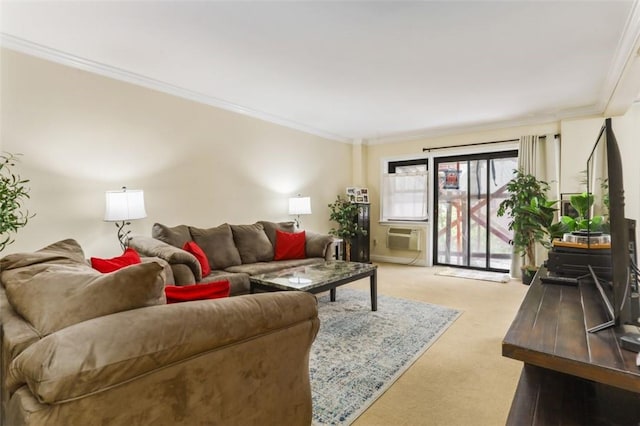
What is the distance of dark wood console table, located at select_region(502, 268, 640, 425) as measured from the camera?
903 millimetres

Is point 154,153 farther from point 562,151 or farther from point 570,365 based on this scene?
point 562,151

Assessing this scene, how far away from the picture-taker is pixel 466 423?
167cm

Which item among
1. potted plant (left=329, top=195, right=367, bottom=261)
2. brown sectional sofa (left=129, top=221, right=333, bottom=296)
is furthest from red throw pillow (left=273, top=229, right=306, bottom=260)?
potted plant (left=329, top=195, right=367, bottom=261)

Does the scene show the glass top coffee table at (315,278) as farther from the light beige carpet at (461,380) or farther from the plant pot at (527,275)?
the plant pot at (527,275)

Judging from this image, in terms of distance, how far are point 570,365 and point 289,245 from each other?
3.38 m

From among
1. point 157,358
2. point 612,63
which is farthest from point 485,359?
point 612,63

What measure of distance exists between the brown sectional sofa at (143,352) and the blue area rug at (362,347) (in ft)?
1.88

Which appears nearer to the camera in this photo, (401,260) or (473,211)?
(473,211)

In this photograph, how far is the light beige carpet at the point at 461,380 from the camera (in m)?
1.73

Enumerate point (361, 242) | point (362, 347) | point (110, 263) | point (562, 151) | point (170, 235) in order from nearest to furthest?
point (110, 263), point (362, 347), point (170, 235), point (562, 151), point (361, 242)

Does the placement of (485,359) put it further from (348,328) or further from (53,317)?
(53,317)

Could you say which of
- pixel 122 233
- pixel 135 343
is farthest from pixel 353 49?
pixel 122 233

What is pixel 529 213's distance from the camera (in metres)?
4.46

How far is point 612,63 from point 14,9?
4904mm
